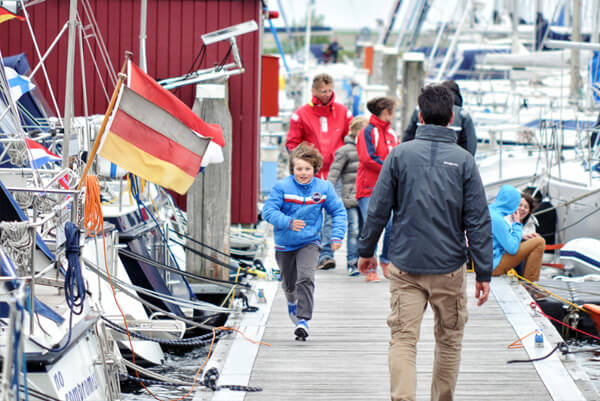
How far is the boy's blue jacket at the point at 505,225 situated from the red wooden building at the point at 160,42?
3.88 meters

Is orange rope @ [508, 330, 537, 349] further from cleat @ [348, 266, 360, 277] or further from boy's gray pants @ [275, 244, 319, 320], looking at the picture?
cleat @ [348, 266, 360, 277]

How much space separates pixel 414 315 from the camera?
4559 millimetres

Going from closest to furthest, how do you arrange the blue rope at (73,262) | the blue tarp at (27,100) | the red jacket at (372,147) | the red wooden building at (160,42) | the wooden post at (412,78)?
the blue rope at (73,262)
the red jacket at (372,147)
the blue tarp at (27,100)
the red wooden building at (160,42)
the wooden post at (412,78)

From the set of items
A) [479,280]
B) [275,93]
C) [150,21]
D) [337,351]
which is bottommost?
[337,351]

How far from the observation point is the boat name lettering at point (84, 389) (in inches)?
186

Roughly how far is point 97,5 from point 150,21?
2.32 feet

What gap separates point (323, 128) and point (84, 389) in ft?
15.9

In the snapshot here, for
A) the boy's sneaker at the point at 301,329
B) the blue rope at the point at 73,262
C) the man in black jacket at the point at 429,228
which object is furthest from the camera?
the boy's sneaker at the point at 301,329

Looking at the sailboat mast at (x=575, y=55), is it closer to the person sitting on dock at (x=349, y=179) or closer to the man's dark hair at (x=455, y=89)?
the person sitting on dock at (x=349, y=179)

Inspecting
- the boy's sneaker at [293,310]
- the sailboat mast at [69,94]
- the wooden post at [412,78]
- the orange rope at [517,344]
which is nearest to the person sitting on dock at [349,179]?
the boy's sneaker at [293,310]

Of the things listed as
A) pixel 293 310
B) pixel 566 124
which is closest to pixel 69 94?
pixel 293 310

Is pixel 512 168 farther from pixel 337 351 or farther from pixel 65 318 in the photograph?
pixel 65 318

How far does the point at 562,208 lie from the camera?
12781 mm

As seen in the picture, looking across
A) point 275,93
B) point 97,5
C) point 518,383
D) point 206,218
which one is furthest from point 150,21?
point 518,383
